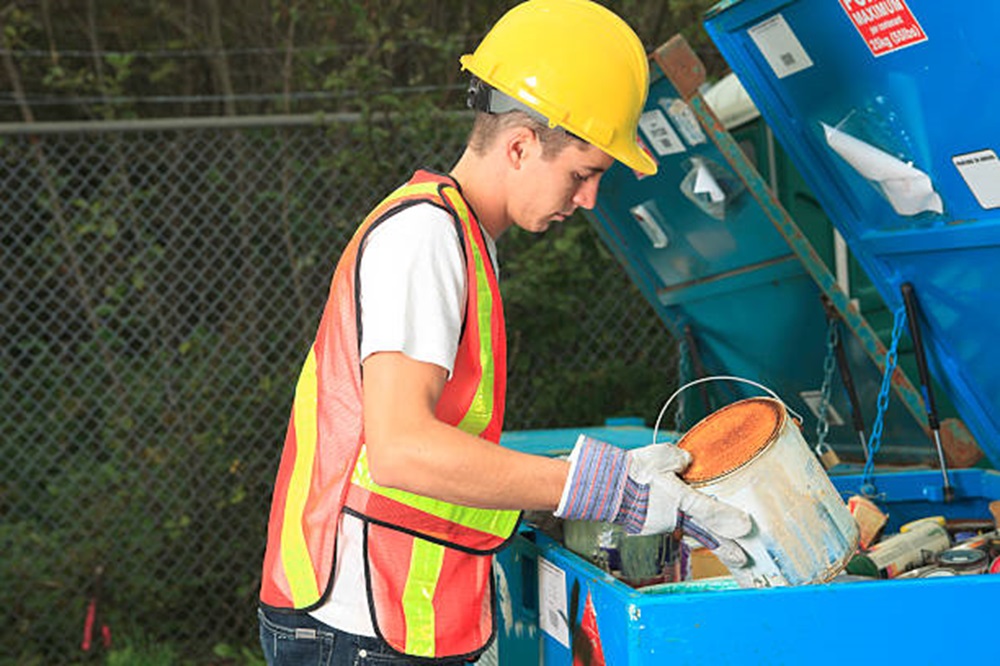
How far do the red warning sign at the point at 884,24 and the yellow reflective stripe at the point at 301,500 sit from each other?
45.9 inches

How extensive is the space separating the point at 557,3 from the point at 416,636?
0.99 meters

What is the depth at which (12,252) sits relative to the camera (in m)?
5.62

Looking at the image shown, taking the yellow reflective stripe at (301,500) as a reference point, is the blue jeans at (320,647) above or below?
below

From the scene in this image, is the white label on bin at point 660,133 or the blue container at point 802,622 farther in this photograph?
the white label on bin at point 660,133

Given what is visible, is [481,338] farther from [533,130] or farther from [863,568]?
[863,568]

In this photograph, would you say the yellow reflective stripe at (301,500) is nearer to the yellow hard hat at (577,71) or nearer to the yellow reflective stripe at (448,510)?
the yellow reflective stripe at (448,510)

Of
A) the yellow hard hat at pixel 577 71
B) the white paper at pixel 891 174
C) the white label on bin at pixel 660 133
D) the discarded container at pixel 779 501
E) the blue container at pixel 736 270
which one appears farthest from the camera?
the white label on bin at pixel 660 133

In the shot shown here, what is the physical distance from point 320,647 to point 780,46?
61.2 inches

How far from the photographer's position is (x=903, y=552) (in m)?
2.44

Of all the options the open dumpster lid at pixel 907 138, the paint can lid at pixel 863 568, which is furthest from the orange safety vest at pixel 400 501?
the open dumpster lid at pixel 907 138

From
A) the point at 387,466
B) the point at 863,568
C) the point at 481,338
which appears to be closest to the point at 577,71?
the point at 481,338

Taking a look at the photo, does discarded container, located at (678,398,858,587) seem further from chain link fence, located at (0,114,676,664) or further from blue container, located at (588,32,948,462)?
chain link fence, located at (0,114,676,664)

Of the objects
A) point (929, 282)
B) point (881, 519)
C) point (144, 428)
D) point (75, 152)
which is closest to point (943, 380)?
point (929, 282)

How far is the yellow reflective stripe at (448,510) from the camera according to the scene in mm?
1927
